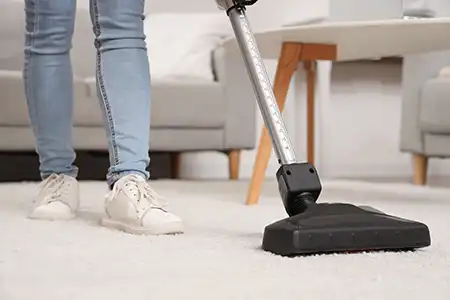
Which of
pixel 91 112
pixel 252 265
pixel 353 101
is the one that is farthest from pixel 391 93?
pixel 252 265

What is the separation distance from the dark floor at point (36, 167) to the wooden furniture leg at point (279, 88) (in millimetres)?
1265

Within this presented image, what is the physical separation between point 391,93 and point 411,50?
5.44ft

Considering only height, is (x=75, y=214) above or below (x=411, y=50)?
below

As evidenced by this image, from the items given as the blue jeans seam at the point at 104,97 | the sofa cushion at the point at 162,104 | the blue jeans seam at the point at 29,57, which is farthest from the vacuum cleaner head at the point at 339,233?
the sofa cushion at the point at 162,104

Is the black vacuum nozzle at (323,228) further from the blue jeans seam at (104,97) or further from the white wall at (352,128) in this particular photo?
the white wall at (352,128)

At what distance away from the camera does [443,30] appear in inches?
64.1

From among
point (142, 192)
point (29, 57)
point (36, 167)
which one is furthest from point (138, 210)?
point (36, 167)

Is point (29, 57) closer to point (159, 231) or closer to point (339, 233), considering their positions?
point (159, 231)

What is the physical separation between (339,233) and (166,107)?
1818mm

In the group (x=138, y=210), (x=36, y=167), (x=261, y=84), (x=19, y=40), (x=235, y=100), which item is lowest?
(x=36, y=167)

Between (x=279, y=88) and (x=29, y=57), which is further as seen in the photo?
(x=279, y=88)

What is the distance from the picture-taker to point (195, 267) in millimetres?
964

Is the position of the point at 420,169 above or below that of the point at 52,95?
below

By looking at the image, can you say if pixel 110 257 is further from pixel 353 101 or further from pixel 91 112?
pixel 353 101
